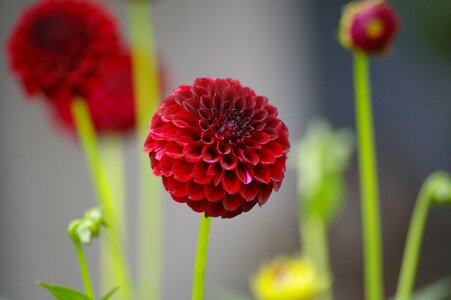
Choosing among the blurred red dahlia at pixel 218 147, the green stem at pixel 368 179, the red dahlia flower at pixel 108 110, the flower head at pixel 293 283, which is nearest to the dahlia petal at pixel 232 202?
the blurred red dahlia at pixel 218 147

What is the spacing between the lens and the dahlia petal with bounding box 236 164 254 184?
280 millimetres

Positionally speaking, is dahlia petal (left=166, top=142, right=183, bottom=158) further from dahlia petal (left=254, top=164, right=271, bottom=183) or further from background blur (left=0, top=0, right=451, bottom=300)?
background blur (left=0, top=0, right=451, bottom=300)

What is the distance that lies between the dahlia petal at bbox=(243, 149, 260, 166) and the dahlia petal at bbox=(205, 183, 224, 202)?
15mm

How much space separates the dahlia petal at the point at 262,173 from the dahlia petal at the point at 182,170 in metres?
0.02

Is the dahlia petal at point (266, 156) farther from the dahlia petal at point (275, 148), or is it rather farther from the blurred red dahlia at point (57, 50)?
the blurred red dahlia at point (57, 50)

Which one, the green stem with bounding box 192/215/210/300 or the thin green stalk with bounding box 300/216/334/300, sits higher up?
the green stem with bounding box 192/215/210/300

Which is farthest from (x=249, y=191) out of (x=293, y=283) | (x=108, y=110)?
(x=108, y=110)

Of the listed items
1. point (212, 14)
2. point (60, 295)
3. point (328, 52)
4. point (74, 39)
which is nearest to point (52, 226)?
point (212, 14)

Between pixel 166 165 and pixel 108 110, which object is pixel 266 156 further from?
pixel 108 110

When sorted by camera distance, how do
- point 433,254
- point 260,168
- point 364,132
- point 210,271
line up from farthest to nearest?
point 210,271 → point 433,254 → point 364,132 → point 260,168

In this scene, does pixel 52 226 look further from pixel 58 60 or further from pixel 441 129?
pixel 58 60

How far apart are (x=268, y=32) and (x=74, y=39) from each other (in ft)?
3.77

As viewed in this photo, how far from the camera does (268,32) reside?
5.15 ft

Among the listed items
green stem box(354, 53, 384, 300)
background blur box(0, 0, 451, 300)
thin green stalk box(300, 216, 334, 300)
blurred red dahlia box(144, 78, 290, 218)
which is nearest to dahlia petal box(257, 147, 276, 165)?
blurred red dahlia box(144, 78, 290, 218)
